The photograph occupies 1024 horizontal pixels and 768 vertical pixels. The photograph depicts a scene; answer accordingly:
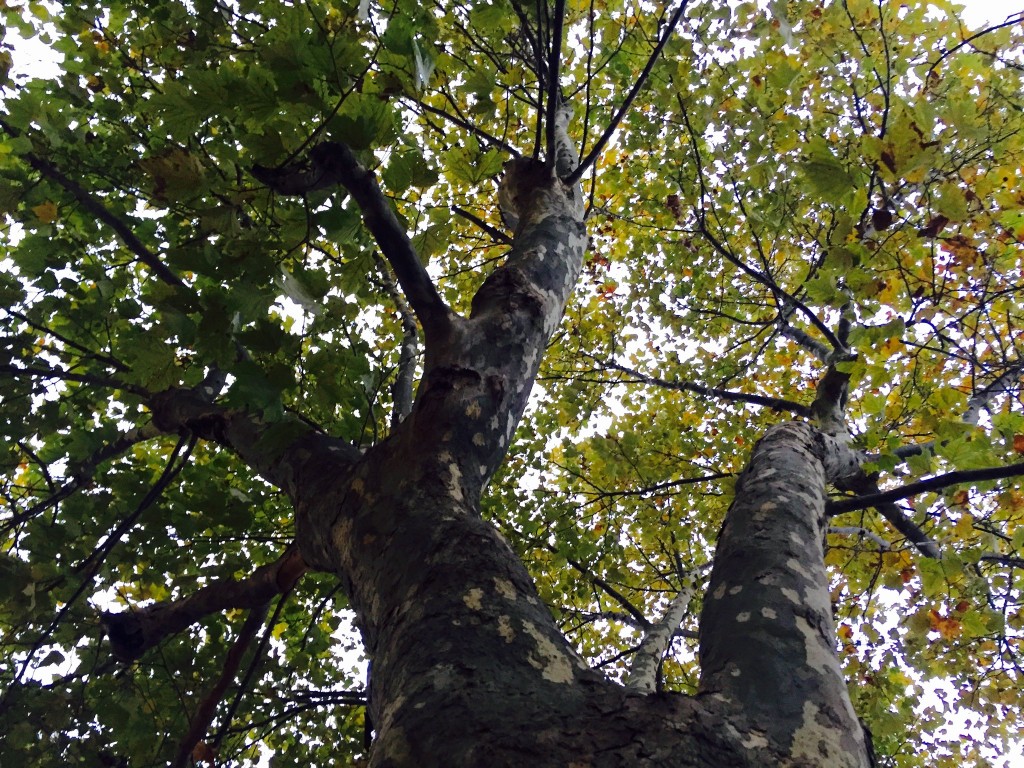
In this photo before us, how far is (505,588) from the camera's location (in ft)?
4.21

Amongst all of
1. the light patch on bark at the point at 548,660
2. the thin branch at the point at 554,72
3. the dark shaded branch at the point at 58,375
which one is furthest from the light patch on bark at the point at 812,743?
the dark shaded branch at the point at 58,375

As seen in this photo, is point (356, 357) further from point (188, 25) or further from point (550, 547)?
point (550, 547)

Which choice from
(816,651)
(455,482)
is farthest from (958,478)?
(455,482)

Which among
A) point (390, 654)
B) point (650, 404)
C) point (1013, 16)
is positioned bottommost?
point (390, 654)

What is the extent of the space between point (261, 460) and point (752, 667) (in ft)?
5.59

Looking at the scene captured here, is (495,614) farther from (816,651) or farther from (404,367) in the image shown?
(404,367)

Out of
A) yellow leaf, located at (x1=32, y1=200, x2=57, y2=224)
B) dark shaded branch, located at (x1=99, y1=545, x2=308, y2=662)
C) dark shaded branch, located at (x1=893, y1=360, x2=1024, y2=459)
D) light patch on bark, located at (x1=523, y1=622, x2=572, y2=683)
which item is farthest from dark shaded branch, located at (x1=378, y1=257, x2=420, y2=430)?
dark shaded branch, located at (x1=893, y1=360, x2=1024, y2=459)

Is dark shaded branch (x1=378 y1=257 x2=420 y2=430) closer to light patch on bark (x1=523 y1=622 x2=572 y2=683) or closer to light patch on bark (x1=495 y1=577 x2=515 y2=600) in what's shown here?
light patch on bark (x1=495 y1=577 x2=515 y2=600)

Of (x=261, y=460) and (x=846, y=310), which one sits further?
(x=846, y=310)

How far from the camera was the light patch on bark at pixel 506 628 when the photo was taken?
115cm

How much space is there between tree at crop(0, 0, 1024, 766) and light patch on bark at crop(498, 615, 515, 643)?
0.7 inches

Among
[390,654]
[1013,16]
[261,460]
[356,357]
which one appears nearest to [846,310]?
[1013,16]

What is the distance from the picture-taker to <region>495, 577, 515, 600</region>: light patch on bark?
1.26 m

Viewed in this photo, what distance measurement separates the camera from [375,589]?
1445mm
